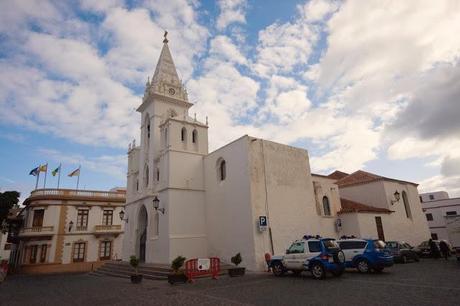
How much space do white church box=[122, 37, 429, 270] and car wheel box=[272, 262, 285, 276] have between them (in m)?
1.72

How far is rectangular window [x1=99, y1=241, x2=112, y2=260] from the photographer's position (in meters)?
29.5

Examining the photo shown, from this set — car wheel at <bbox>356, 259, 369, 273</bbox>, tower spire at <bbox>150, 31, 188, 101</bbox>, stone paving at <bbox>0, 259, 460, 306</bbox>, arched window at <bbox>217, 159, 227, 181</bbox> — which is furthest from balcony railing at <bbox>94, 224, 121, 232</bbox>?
car wheel at <bbox>356, 259, 369, 273</bbox>

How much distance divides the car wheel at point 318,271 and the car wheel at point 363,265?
286 centimetres

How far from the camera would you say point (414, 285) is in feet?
32.7

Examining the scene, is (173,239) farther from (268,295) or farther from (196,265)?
(268,295)

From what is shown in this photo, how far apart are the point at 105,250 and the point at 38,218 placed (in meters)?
7.18

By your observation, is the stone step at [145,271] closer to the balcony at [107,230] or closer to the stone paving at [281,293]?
the stone paving at [281,293]

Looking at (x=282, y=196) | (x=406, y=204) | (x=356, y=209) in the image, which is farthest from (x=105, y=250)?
(x=406, y=204)

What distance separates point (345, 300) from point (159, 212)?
575 inches

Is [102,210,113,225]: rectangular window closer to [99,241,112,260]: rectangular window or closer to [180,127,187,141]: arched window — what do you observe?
[99,241,112,260]: rectangular window

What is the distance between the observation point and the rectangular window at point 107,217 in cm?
3065

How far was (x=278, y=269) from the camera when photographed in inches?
566

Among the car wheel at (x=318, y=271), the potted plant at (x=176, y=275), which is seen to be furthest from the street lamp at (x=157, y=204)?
the car wheel at (x=318, y=271)

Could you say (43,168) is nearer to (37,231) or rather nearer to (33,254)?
(37,231)
